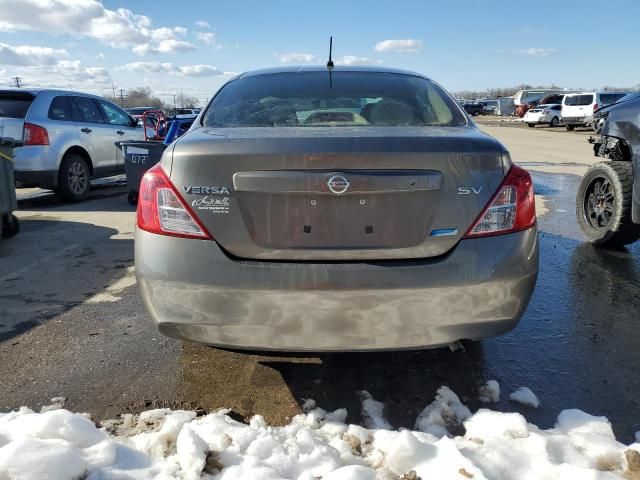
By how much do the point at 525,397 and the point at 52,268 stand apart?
13.2 feet

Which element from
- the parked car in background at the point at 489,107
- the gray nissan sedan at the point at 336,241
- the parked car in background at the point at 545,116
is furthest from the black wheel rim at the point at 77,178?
the parked car in background at the point at 489,107

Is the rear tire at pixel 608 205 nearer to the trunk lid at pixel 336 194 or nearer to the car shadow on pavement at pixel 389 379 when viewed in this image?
the car shadow on pavement at pixel 389 379

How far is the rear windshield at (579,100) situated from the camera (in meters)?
28.9

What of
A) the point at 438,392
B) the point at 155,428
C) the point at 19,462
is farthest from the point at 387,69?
the point at 19,462

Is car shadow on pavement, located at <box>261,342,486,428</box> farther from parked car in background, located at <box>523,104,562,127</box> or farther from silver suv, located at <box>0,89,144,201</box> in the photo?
parked car in background, located at <box>523,104,562,127</box>

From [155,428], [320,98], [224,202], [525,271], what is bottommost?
[155,428]

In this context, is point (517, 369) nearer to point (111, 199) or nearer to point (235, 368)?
point (235, 368)

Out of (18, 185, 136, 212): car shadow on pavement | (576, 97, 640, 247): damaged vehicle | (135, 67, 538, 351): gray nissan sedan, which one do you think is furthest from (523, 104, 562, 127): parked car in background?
(135, 67, 538, 351): gray nissan sedan

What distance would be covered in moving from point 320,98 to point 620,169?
11.1ft

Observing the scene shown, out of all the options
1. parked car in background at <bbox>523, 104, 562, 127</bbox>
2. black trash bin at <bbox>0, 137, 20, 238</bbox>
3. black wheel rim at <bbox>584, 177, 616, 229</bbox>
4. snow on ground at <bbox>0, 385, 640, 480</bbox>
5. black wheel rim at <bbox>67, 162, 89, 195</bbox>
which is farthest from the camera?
parked car in background at <bbox>523, 104, 562, 127</bbox>

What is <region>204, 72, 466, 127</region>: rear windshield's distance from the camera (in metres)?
2.75

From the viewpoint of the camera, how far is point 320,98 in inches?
119

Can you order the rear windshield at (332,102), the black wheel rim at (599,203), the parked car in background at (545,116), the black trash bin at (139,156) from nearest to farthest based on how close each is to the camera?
the rear windshield at (332,102), the black wheel rim at (599,203), the black trash bin at (139,156), the parked car in background at (545,116)

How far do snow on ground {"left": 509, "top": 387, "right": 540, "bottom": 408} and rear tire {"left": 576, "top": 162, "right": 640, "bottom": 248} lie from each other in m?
2.96
